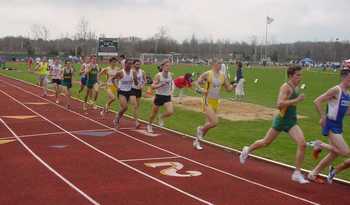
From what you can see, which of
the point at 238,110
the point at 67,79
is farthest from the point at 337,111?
the point at 67,79

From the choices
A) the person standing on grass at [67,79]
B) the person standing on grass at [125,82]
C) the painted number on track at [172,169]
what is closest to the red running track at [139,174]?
the painted number on track at [172,169]

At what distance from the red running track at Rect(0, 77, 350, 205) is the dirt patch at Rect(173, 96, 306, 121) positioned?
4376 mm

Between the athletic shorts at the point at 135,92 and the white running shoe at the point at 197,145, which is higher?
the athletic shorts at the point at 135,92

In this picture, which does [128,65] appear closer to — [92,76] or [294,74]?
[92,76]

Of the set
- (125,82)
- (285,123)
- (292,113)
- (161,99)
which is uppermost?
(125,82)

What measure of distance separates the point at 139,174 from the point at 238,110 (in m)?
11.3

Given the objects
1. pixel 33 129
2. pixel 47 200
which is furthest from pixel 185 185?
pixel 33 129

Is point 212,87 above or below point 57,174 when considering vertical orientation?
above

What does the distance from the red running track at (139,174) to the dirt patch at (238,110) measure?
438cm

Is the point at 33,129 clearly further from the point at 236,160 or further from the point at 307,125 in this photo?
the point at 307,125

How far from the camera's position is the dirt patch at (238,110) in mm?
18094

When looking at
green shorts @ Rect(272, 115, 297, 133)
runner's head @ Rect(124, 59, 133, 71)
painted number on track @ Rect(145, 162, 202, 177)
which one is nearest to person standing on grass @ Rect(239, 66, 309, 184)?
green shorts @ Rect(272, 115, 297, 133)

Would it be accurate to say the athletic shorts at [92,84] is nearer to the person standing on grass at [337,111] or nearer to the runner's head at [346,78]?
the person standing on grass at [337,111]

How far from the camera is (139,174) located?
937 centimetres
